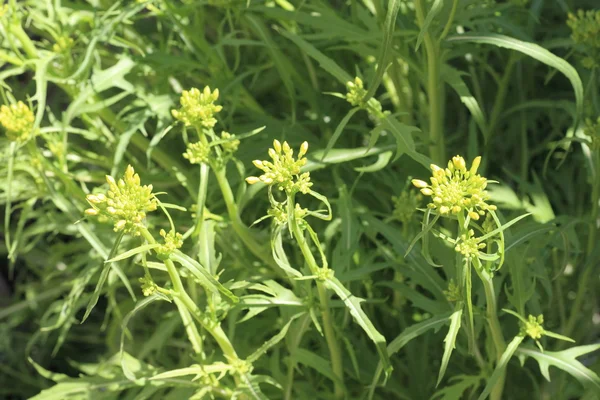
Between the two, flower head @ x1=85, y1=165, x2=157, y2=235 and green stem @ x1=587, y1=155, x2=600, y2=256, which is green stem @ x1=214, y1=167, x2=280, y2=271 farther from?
green stem @ x1=587, y1=155, x2=600, y2=256

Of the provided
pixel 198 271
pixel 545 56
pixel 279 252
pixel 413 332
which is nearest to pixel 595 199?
pixel 545 56

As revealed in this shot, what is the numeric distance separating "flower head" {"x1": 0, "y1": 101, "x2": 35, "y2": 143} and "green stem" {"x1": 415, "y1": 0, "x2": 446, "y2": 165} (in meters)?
0.56

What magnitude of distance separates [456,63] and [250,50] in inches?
16.7

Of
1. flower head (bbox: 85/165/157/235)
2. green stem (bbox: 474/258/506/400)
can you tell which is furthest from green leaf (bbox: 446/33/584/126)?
flower head (bbox: 85/165/157/235)

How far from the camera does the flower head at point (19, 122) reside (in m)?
0.96

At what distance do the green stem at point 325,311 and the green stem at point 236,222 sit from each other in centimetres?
9

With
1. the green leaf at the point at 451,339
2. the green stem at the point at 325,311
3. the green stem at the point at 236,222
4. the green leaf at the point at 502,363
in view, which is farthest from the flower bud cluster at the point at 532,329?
the green stem at the point at 236,222

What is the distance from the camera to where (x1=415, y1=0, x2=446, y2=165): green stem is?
0.87 m

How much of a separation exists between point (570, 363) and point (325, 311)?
311mm

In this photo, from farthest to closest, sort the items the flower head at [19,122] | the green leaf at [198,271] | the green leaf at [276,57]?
the green leaf at [276,57]
the flower head at [19,122]
the green leaf at [198,271]

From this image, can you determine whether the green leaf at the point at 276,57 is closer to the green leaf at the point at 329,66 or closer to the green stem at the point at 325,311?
the green leaf at the point at 329,66

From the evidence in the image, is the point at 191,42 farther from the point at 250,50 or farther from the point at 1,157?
the point at 1,157

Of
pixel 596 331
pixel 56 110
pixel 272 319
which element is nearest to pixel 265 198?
pixel 272 319

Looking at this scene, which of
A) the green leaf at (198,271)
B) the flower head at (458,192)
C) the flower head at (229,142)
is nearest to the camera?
the flower head at (458,192)
